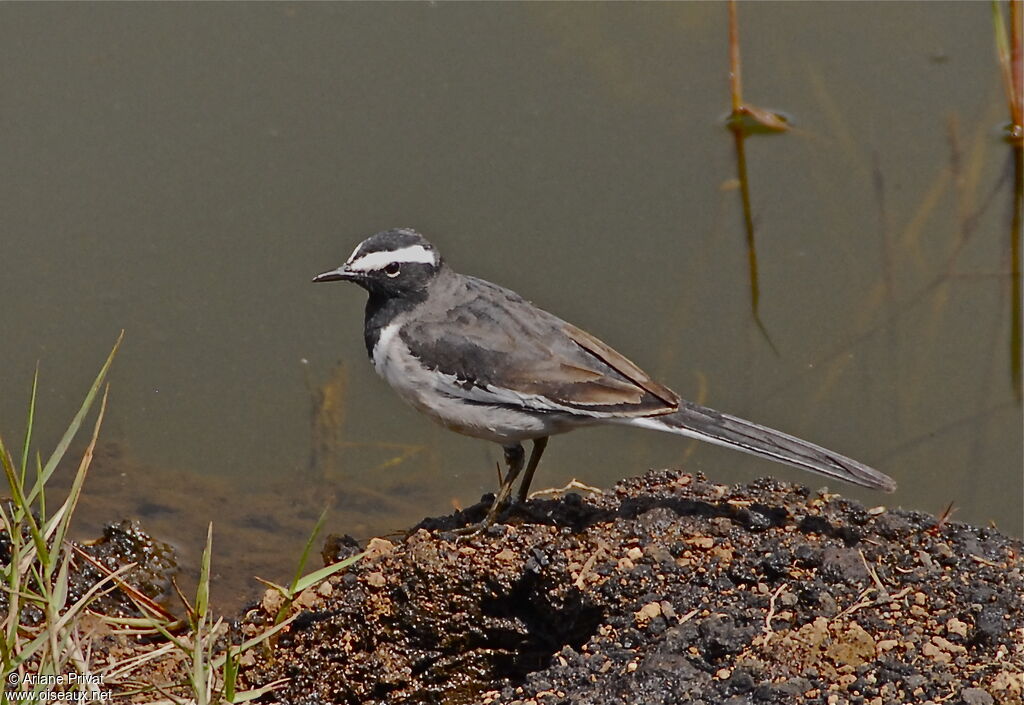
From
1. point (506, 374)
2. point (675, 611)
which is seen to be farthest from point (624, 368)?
point (675, 611)

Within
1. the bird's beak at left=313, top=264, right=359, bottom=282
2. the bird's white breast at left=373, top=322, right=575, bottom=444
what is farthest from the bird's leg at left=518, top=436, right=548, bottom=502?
the bird's beak at left=313, top=264, right=359, bottom=282

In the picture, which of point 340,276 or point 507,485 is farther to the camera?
point 340,276

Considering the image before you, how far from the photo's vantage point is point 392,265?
6348 mm

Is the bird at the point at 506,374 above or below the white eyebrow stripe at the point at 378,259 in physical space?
below

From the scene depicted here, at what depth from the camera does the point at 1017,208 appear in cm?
949

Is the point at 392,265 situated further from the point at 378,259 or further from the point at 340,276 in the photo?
the point at 340,276

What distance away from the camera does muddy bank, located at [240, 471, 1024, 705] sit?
15.3 feet

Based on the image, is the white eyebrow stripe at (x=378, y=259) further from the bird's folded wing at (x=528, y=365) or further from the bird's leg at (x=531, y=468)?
the bird's leg at (x=531, y=468)

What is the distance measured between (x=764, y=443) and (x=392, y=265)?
212cm

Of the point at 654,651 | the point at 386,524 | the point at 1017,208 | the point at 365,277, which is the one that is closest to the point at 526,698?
the point at 654,651

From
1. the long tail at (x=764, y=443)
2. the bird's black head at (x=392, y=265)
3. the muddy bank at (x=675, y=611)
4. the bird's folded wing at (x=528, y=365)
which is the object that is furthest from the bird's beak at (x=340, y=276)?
the long tail at (x=764, y=443)

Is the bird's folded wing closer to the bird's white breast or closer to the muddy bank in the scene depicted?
the bird's white breast

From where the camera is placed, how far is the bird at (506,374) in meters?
5.93

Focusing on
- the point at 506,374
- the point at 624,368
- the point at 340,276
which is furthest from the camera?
the point at 340,276
